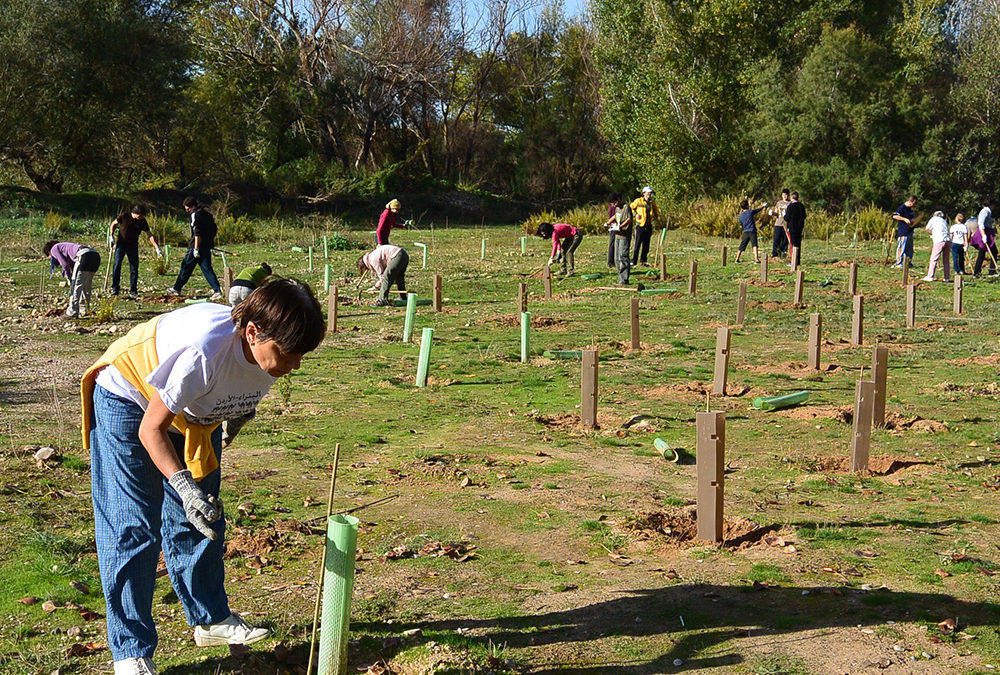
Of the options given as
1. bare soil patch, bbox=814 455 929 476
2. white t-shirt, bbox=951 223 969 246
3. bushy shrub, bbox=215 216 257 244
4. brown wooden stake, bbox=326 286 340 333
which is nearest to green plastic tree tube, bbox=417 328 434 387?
brown wooden stake, bbox=326 286 340 333

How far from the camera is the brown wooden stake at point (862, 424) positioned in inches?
269

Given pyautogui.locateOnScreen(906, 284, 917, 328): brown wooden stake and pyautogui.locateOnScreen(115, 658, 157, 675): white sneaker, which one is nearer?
pyautogui.locateOnScreen(115, 658, 157, 675): white sneaker

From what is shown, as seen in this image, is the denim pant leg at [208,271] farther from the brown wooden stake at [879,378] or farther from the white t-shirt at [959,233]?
the white t-shirt at [959,233]

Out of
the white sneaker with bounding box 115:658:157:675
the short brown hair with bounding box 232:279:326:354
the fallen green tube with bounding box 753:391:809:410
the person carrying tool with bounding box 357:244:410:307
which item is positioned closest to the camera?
the short brown hair with bounding box 232:279:326:354

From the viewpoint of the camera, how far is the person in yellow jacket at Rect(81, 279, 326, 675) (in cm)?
338

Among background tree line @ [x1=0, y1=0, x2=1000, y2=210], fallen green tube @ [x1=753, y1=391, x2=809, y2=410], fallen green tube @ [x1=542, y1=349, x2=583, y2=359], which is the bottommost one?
fallen green tube @ [x1=753, y1=391, x2=809, y2=410]

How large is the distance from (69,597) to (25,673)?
2.83 feet

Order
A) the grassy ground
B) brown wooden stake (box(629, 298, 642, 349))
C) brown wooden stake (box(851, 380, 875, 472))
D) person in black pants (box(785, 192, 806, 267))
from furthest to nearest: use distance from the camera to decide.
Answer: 1. person in black pants (box(785, 192, 806, 267))
2. brown wooden stake (box(629, 298, 642, 349))
3. brown wooden stake (box(851, 380, 875, 472))
4. the grassy ground

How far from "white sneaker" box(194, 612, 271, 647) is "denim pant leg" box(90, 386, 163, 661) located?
0.41 metres

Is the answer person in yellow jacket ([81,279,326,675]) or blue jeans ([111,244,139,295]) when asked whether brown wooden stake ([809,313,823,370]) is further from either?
blue jeans ([111,244,139,295])

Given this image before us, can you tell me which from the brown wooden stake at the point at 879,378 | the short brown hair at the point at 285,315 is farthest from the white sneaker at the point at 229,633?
the brown wooden stake at the point at 879,378

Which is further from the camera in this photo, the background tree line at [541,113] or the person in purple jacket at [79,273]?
the background tree line at [541,113]

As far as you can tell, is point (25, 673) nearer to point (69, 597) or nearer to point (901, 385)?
point (69, 597)

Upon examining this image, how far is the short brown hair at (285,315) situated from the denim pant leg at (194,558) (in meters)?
0.70
